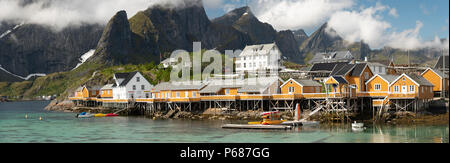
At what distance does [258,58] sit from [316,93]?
5910 cm

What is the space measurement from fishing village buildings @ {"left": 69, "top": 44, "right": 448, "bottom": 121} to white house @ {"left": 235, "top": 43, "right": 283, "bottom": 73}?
38451mm

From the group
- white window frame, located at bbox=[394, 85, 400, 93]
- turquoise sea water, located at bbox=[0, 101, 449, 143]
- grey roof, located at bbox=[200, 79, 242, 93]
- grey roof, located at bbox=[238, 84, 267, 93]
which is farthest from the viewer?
grey roof, located at bbox=[200, 79, 242, 93]

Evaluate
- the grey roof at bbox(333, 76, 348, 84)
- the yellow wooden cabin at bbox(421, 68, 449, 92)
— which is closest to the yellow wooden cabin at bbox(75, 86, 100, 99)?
the grey roof at bbox(333, 76, 348, 84)

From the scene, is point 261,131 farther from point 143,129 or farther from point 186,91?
point 186,91

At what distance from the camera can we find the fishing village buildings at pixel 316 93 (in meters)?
55.5

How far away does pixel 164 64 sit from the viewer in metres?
128

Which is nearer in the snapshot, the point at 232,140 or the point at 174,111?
the point at 232,140

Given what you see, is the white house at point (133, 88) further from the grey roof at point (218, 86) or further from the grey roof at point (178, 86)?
the grey roof at point (218, 86)

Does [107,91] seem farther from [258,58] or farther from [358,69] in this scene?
[358,69]

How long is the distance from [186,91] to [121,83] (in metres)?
21.1

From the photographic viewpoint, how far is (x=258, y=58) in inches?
4596

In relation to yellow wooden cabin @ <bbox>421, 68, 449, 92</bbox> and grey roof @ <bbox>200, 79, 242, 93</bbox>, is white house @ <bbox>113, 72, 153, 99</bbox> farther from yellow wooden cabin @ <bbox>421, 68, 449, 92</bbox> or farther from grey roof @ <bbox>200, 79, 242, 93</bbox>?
yellow wooden cabin @ <bbox>421, 68, 449, 92</bbox>

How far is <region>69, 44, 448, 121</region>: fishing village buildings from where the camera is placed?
2186 inches
